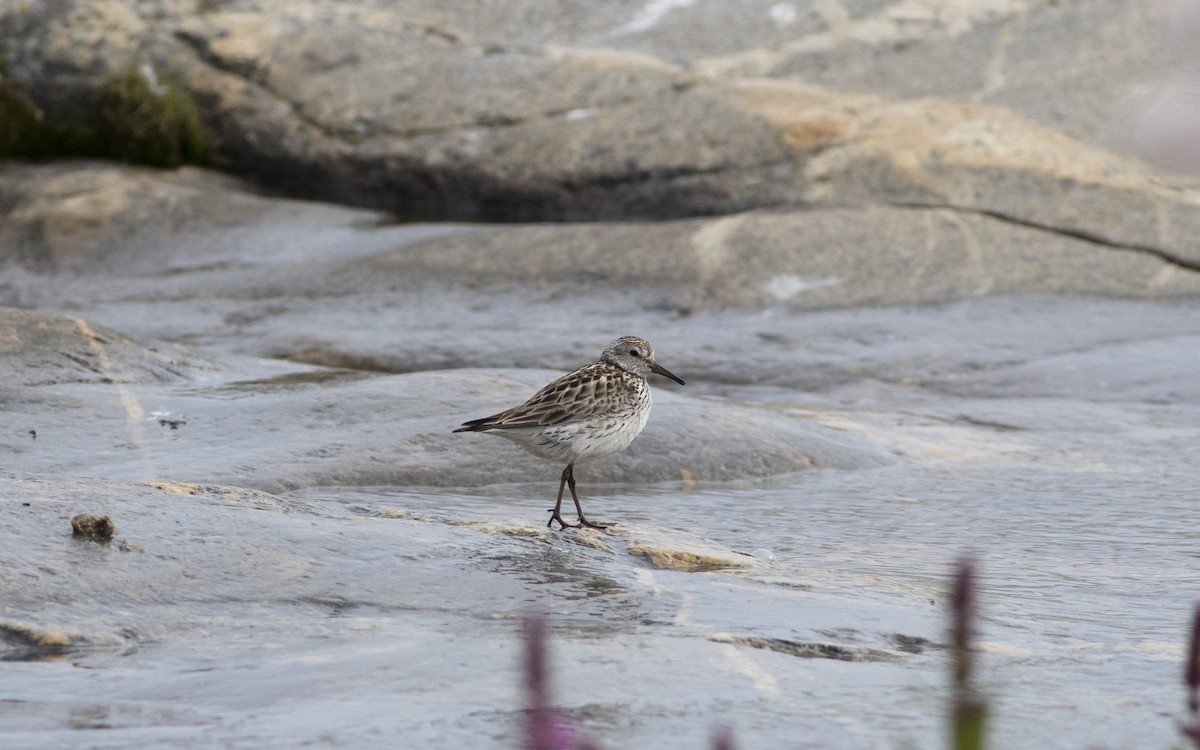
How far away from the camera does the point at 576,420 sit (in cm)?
646

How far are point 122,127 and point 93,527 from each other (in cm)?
1259

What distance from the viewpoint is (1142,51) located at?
15.1m

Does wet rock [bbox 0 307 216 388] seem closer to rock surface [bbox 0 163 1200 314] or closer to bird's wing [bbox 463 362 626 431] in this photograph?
rock surface [bbox 0 163 1200 314]

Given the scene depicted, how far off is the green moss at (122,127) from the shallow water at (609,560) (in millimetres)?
5233

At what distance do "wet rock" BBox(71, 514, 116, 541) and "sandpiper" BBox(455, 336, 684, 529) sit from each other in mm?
1672

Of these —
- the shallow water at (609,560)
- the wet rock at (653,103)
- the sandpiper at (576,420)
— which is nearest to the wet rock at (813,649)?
the shallow water at (609,560)

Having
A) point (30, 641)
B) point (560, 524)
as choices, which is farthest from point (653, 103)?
point (30, 641)

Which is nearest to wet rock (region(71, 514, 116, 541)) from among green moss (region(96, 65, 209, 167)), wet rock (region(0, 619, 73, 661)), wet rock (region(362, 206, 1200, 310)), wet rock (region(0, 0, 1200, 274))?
wet rock (region(0, 619, 73, 661))

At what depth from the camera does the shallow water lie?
378 centimetres

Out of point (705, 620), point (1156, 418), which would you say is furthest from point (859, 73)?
point (705, 620)

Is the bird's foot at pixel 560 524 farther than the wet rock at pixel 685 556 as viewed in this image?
Yes

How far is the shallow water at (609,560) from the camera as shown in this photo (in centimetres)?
378

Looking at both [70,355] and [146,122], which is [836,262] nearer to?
[70,355]

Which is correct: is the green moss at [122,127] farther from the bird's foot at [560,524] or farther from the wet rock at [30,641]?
the wet rock at [30,641]
